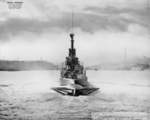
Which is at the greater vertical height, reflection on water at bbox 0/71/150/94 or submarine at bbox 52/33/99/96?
submarine at bbox 52/33/99/96

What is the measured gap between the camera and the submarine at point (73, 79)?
36619 mm

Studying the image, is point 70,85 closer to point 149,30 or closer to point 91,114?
point 91,114

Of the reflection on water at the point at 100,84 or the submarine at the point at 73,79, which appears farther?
the reflection on water at the point at 100,84

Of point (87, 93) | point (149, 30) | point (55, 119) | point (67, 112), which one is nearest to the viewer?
point (149, 30)

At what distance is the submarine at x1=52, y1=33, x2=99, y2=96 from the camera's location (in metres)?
36.6

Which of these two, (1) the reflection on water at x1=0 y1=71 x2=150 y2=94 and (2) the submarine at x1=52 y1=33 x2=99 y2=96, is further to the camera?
(1) the reflection on water at x1=0 y1=71 x2=150 y2=94

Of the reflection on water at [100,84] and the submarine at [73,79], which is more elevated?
the submarine at [73,79]

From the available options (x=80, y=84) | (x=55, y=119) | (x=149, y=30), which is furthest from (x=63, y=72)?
(x=149, y=30)

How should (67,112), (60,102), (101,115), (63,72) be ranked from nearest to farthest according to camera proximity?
(101,115), (67,112), (60,102), (63,72)

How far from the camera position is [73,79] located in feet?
126

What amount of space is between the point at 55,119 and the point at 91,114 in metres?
4.17

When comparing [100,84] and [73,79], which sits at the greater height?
[73,79]

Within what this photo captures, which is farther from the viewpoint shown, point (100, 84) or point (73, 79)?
point (100, 84)

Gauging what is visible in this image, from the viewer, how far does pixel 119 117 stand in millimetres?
21922
